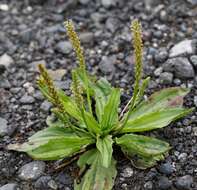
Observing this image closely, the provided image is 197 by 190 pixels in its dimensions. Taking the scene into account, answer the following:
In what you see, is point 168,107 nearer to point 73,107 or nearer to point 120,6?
point 73,107

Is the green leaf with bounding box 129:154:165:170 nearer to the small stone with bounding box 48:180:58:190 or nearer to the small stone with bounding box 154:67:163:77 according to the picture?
the small stone with bounding box 48:180:58:190

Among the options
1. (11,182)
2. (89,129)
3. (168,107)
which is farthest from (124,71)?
(11,182)

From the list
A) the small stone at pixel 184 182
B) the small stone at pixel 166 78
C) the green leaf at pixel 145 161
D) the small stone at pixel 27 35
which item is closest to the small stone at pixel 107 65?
the small stone at pixel 166 78

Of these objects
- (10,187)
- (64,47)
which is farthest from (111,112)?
(64,47)

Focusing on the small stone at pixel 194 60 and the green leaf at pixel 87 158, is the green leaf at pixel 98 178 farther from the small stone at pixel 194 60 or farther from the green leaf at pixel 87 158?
the small stone at pixel 194 60

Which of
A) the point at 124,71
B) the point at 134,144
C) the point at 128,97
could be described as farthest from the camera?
the point at 124,71

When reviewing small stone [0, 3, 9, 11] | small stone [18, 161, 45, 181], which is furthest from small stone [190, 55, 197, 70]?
small stone [0, 3, 9, 11]
